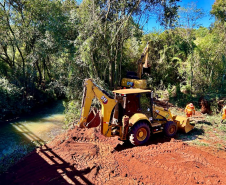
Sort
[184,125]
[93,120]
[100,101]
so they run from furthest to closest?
[184,125], [93,120], [100,101]

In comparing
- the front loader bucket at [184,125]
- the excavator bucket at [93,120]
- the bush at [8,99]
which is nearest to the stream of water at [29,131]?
the bush at [8,99]

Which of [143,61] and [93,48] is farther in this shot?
[143,61]

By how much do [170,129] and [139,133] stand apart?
1.57 m

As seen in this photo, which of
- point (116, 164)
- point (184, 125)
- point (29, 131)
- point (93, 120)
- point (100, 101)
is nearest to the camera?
point (116, 164)

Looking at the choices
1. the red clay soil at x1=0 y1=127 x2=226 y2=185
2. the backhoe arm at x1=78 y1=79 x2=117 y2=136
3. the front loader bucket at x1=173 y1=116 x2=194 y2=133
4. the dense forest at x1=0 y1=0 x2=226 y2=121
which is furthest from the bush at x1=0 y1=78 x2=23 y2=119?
the front loader bucket at x1=173 y1=116 x2=194 y2=133

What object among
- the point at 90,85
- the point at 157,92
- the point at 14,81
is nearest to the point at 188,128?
the point at 90,85

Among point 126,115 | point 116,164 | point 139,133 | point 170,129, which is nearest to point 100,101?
point 126,115

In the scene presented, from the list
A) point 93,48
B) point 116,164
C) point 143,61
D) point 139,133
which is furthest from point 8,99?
point 116,164

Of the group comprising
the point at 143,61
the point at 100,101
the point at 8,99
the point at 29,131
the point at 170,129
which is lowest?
the point at 29,131

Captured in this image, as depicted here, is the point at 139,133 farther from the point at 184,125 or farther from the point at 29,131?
the point at 29,131

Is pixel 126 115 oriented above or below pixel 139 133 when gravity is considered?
above

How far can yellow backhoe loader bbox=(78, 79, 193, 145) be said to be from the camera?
219 inches

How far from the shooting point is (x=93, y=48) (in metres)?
10.1

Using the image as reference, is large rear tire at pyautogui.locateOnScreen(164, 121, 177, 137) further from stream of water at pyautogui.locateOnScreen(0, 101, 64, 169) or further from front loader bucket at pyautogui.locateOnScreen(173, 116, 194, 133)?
stream of water at pyautogui.locateOnScreen(0, 101, 64, 169)
